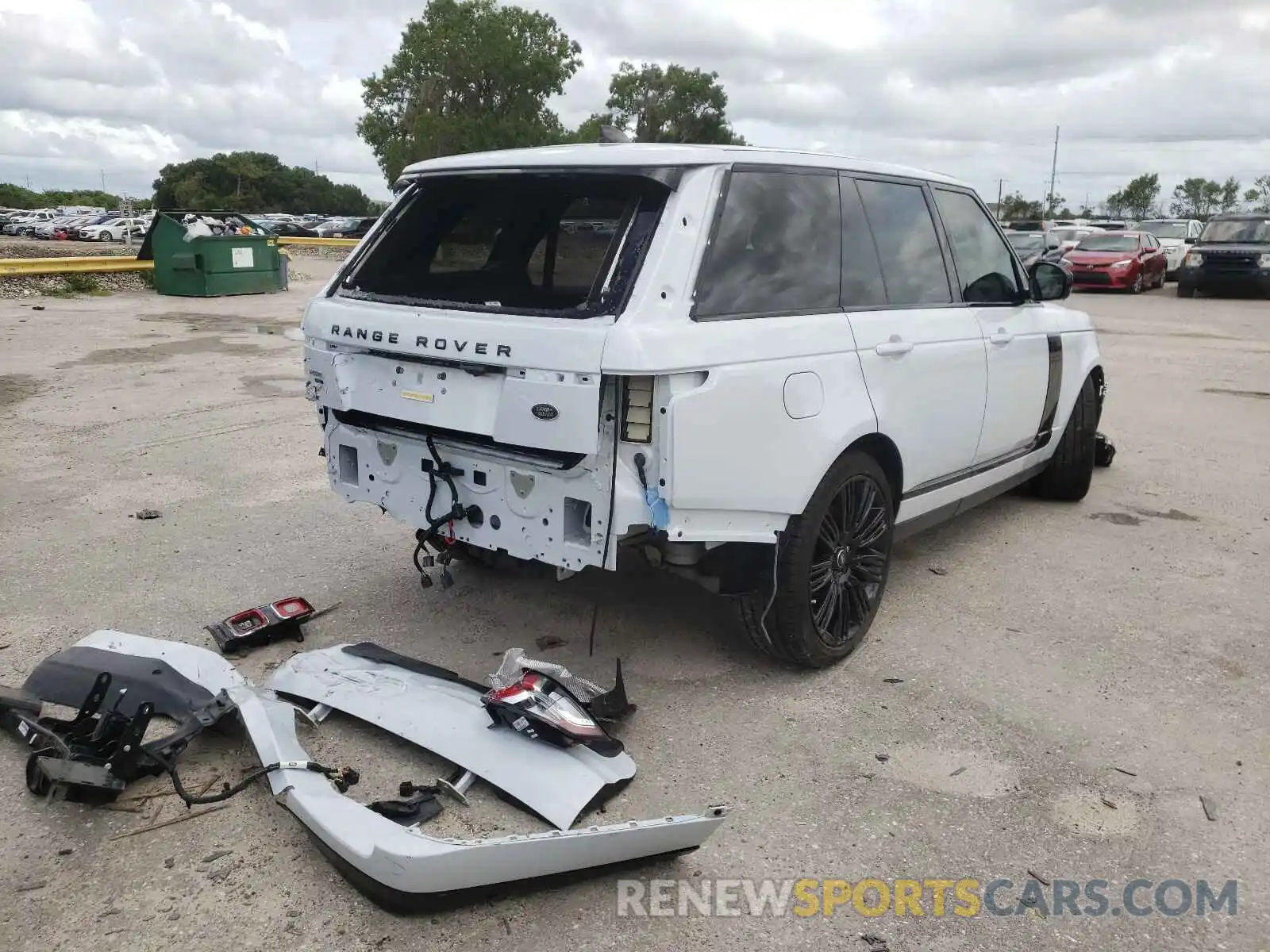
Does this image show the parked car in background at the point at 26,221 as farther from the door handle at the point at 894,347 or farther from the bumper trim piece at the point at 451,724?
the door handle at the point at 894,347

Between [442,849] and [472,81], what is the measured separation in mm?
62129

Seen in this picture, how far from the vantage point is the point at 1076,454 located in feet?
19.8

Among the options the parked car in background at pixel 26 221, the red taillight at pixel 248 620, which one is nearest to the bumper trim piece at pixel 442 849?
the red taillight at pixel 248 620

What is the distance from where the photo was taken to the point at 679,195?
3328mm

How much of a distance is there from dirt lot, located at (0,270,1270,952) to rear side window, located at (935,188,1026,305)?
1.36 meters

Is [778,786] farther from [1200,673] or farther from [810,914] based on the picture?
[1200,673]

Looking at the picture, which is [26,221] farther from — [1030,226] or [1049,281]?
[1049,281]

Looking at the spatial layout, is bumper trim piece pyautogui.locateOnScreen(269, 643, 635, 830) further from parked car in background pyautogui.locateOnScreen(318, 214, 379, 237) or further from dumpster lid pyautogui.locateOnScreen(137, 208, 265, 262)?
parked car in background pyautogui.locateOnScreen(318, 214, 379, 237)

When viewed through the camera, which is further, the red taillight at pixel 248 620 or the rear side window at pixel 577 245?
the red taillight at pixel 248 620

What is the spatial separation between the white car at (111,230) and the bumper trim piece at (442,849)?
145ft

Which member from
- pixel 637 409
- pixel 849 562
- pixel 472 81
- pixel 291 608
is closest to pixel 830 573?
pixel 849 562

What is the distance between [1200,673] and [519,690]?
2.67 meters

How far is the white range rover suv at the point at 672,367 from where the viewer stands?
10.3 ft

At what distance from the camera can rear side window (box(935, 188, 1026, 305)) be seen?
4.69 m
